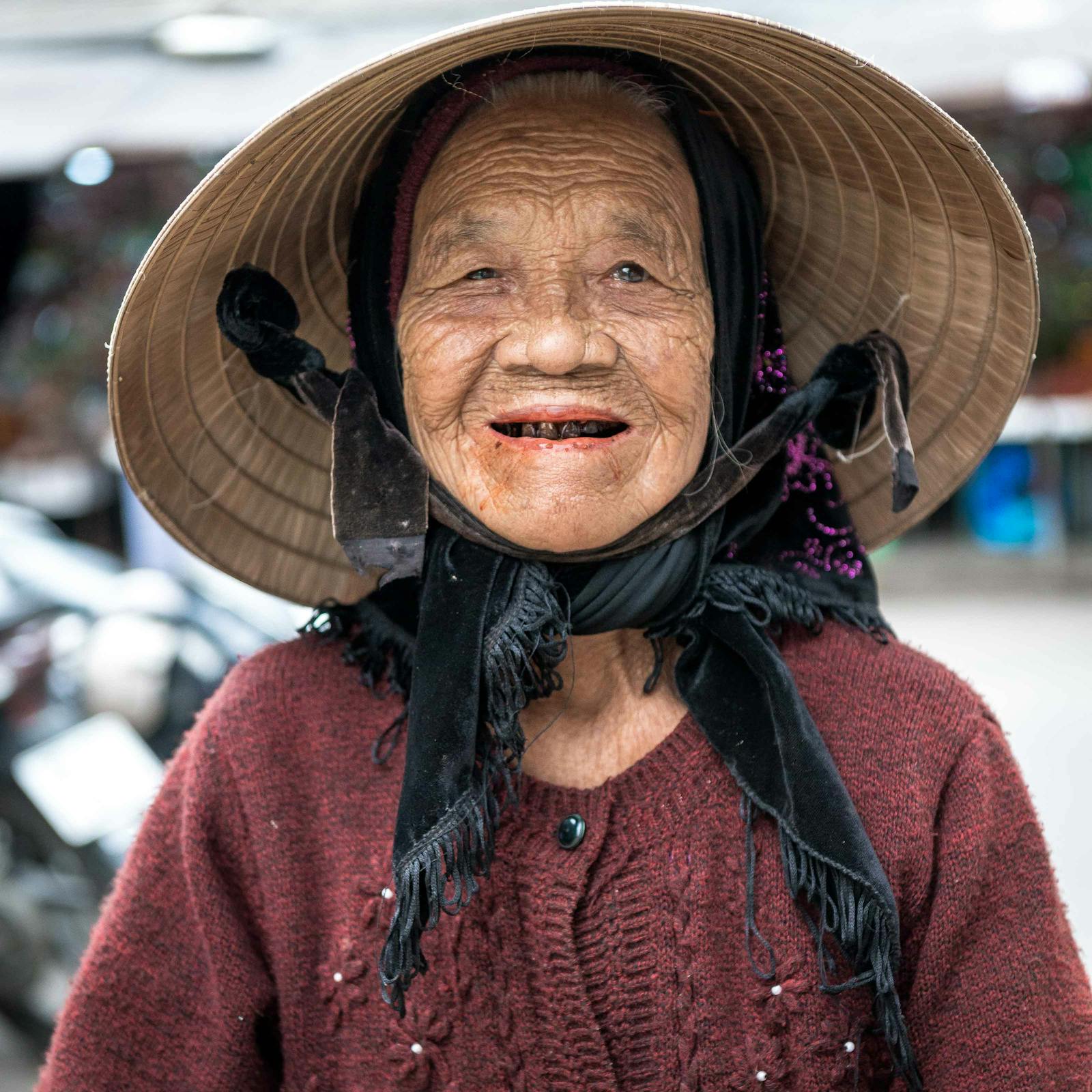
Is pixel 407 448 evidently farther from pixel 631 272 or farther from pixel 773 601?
pixel 773 601

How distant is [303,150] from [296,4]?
3.37 m

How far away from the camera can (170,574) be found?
389 cm

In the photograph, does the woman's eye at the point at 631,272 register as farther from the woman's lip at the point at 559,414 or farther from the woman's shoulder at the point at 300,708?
the woman's shoulder at the point at 300,708

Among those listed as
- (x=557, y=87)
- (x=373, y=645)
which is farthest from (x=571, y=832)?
(x=557, y=87)

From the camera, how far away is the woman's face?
1.45 m

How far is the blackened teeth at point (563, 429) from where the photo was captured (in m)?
1.49

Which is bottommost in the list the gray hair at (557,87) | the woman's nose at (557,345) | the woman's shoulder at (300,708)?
the woman's shoulder at (300,708)

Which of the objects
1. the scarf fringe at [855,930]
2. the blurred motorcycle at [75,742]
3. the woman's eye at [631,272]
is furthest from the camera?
the blurred motorcycle at [75,742]

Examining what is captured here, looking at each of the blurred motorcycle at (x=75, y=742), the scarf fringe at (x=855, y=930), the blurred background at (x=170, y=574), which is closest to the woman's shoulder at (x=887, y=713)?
the scarf fringe at (x=855, y=930)

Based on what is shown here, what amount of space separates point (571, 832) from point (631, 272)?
2.07ft

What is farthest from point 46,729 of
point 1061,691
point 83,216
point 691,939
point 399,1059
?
point 83,216

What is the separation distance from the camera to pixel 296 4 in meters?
4.57

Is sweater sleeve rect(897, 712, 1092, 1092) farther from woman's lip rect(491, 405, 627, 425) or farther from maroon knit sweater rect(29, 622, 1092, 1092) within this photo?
woman's lip rect(491, 405, 627, 425)

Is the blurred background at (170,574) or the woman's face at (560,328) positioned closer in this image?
the woman's face at (560,328)
